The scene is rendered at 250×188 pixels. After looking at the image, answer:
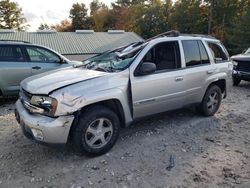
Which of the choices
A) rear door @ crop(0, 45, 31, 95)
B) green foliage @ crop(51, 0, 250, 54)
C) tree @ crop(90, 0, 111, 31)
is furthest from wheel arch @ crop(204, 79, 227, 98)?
tree @ crop(90, 0, 111, 31)

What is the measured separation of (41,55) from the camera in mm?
7660

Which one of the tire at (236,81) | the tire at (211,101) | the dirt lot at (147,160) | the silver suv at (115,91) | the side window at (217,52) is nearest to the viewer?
the dirt lot at (147,160)

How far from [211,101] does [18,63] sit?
479 centimetres

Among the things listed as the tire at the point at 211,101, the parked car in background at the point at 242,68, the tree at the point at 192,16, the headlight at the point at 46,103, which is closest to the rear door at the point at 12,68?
the headlight at the point at 46,103

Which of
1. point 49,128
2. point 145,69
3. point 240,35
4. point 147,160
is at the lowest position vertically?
point 240,35

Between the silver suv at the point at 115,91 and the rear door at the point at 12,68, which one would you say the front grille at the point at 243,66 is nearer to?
the silver suv at the point at 115,91

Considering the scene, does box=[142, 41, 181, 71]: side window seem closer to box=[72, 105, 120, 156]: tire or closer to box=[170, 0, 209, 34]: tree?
box=[72, 105, 120, 156]: tire

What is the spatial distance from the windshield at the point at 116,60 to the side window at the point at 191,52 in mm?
908

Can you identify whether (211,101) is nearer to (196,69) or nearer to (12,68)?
(196,69)

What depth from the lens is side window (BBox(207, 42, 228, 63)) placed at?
6032 mm

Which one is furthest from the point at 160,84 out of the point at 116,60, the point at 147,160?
the point at 147,160

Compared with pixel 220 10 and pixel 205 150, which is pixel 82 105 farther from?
pixel 220 10

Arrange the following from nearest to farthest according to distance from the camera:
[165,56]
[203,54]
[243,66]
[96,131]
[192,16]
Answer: [96,131] < [165,56] < [203,54] < [243,66] < [192,16]

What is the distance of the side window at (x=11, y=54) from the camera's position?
23.3 feet
